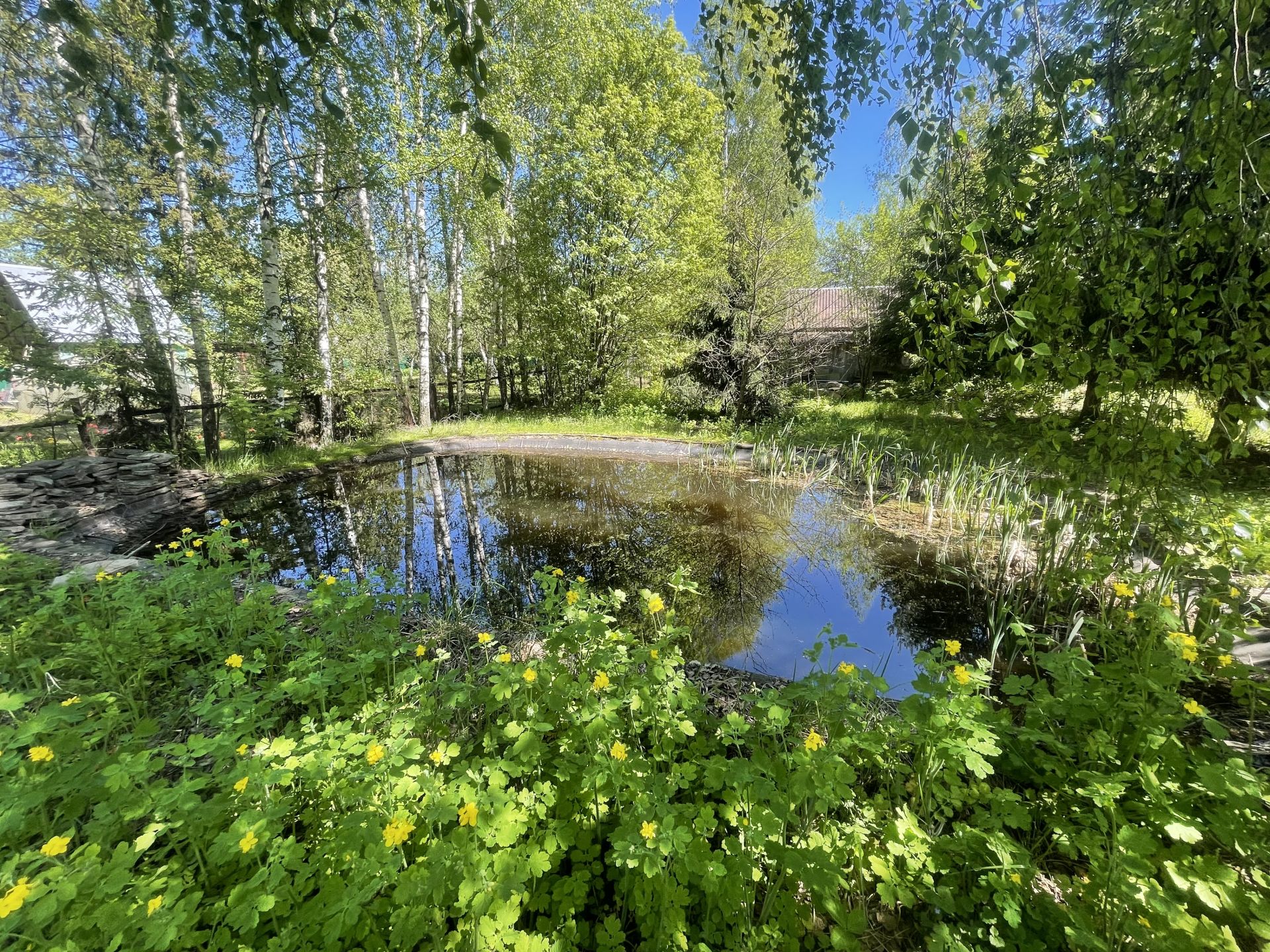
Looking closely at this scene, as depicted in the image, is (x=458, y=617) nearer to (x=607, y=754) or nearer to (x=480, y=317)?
(x=607, y=754)

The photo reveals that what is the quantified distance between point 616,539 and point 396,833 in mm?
3968

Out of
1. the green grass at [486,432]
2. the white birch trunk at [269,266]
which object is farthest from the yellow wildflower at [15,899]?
the white birch trunk at [269,266]

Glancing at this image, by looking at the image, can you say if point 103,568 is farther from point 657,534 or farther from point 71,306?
point 71,306

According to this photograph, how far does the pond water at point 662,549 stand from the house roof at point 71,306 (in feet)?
8.67

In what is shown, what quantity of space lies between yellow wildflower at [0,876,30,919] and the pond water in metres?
1.76

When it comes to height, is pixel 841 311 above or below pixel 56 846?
above

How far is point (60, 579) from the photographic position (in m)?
2.74

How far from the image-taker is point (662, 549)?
15.6ft

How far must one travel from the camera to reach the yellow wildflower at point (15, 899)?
0.90 metres

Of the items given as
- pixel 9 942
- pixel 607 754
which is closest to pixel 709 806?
pixel 607 754

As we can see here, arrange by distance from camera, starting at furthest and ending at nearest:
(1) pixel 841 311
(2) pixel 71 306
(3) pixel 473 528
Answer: (1) pixel 841 311 → (2) pixel 71 306 → (3) pixel 473 528

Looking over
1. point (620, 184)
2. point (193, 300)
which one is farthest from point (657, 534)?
point (620, 184)

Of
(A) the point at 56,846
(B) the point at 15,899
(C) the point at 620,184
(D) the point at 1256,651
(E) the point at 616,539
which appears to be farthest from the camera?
(C) the point at 620,184

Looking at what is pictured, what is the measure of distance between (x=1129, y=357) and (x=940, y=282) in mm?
561
